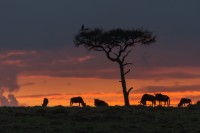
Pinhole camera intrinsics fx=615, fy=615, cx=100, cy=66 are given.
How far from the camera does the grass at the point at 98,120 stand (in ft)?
117

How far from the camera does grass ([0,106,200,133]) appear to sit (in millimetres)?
35781

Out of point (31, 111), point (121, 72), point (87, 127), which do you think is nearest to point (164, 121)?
point (87, 127)

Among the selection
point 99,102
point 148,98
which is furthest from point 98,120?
point 99,102

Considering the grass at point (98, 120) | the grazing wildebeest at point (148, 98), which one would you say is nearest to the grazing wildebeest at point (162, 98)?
the grazing wildebeest at point (148, 98)

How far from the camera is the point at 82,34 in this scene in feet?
225

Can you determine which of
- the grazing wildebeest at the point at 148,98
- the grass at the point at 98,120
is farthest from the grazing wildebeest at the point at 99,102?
the grass at the point at 98,120

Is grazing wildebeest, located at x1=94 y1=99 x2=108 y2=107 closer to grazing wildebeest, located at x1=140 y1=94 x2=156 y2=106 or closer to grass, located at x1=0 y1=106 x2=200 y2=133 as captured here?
grazing wildebeest, located at x1=140 y1=94 x2=156 y2=106

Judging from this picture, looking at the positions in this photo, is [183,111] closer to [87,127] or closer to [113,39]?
[87,127]

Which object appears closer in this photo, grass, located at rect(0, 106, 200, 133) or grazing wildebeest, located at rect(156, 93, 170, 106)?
grass, located at rect(0, 106, 200, 133)

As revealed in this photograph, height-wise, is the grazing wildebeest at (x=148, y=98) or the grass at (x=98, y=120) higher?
the grazing wildebeest at (x=148, y=98)

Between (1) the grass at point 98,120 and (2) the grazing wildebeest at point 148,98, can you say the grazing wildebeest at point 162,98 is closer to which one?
(2) the grazing wildebeest at point 148,98

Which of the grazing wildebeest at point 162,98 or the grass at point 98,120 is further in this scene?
the grazing wildebeest at point 162,98

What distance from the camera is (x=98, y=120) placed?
39.2 meters

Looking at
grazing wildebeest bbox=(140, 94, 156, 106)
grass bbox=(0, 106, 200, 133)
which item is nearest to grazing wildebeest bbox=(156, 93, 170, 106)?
grazing wildebeest bbox=(140, 94, 156, 106)
